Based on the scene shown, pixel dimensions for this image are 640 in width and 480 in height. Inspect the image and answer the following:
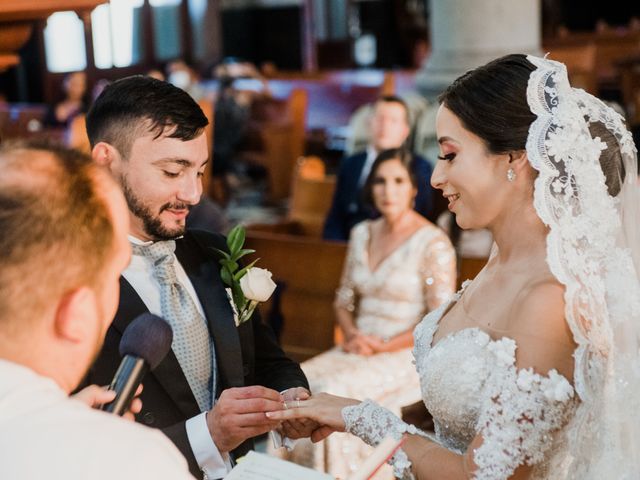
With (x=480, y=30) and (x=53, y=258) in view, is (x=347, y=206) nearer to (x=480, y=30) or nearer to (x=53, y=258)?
(x=480, y=30)

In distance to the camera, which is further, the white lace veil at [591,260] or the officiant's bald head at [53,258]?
the white lace veil at [591,260]

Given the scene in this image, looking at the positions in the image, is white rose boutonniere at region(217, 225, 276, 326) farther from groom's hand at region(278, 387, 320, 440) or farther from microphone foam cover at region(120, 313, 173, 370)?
microphone foam cover at region(120, 313, 173, 370)

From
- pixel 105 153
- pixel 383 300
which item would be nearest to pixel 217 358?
pixel 105 153

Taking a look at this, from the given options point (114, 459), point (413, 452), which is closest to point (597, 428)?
point (413, 452)

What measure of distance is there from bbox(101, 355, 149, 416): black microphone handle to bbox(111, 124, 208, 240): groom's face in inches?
32.7

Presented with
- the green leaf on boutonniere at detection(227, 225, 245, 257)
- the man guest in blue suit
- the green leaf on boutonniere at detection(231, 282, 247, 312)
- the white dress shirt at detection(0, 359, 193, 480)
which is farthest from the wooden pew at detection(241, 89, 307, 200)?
the white dress shirt at detection(0, 359, 193, 480)

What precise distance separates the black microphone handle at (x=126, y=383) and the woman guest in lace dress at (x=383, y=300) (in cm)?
312

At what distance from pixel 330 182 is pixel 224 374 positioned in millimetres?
4938

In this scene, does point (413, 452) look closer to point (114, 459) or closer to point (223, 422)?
point (223, 422)

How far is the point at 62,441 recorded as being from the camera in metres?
1.16

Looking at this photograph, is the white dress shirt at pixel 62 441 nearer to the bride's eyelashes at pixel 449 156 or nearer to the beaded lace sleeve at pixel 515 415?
the beaded lace sleeve at pixel 515 415

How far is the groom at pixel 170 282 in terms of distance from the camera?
224 cm

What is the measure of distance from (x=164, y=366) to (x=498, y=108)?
3.25 ft

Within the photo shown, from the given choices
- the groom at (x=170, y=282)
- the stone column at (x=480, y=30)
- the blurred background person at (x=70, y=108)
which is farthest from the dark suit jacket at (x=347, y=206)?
the blurred background person at (x=70, y=108)
